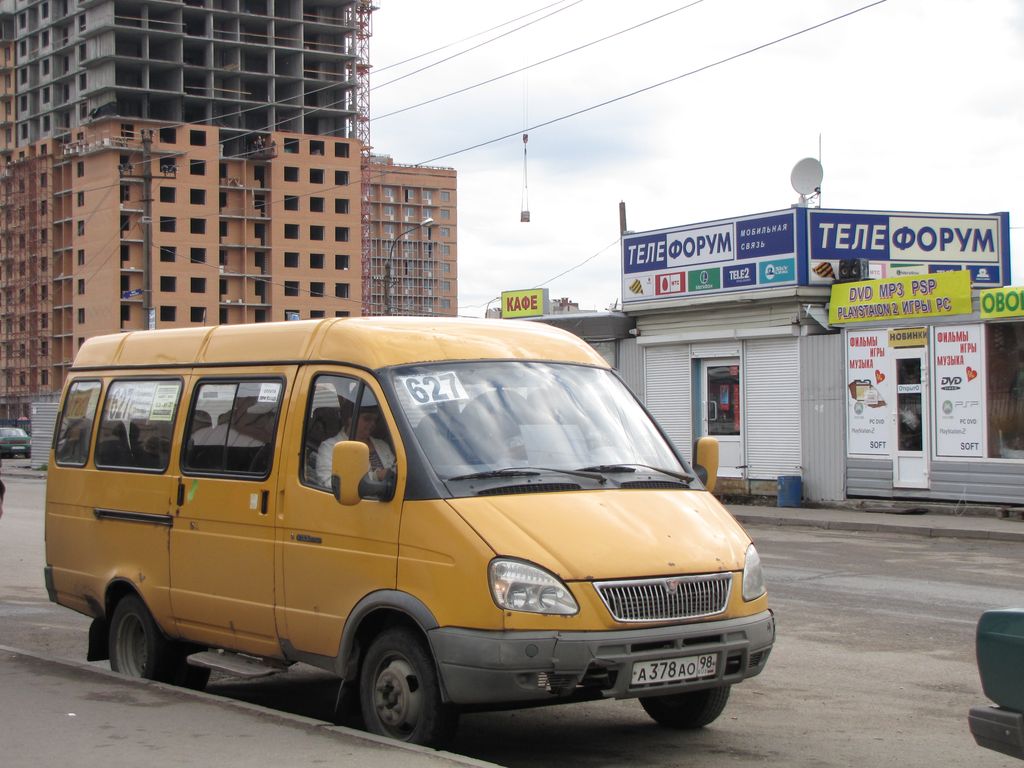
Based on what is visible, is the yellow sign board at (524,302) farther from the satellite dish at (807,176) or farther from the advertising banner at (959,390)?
the advertising banner at (959,390)

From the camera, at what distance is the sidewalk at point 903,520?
762 inches

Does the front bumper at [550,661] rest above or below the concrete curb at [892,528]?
above

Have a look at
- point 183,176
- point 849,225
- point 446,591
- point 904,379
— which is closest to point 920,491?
point 904,379

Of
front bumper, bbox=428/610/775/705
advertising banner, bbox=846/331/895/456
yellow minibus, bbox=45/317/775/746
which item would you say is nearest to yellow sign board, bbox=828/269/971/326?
advertising banner, bbox=846/331/895/456

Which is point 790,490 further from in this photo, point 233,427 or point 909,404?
point 233,427

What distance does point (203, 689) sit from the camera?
28.5ft

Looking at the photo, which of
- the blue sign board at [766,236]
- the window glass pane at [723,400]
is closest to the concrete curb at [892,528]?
the window glass pane at [723,400]

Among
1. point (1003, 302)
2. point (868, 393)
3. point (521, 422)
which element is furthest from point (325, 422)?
point (868, 393)

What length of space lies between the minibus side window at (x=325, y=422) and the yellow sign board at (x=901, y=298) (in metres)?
16.8

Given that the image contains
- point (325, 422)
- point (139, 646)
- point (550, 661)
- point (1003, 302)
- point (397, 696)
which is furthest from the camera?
point (1003, 302)

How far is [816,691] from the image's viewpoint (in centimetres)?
835

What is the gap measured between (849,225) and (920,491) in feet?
19.7

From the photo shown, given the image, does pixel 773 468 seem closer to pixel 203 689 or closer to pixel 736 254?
pixel 736 254

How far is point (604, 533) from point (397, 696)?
1.30m
